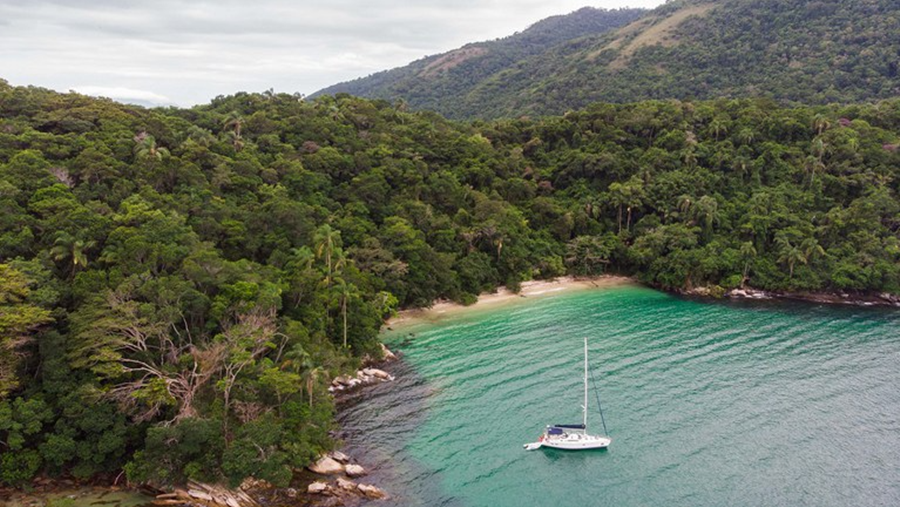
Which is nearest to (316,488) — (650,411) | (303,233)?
(650,411)

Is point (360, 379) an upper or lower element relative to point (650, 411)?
upper

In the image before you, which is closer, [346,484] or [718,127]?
[346,484]

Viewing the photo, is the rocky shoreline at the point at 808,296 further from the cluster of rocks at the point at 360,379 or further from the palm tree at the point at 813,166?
the cluster of rocks at the point at 360,379

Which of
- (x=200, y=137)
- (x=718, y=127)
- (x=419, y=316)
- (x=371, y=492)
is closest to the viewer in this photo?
(x=371, y=492)

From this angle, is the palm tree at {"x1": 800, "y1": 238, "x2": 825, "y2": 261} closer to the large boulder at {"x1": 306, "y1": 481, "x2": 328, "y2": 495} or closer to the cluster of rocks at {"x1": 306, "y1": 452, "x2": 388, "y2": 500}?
the cluster of rocks at {"x1": 306, "y1": 452, "x2": 388, "y2": 500}

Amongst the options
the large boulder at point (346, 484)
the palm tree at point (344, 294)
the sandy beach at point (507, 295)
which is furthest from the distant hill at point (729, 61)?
the large boulder at point (346, 484)

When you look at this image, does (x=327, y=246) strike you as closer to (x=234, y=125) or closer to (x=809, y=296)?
(x=234, y=125)

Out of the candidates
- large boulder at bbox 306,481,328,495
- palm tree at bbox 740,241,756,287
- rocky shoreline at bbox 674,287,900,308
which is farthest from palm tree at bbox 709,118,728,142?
large boulder at bbox 306,481,328,495
